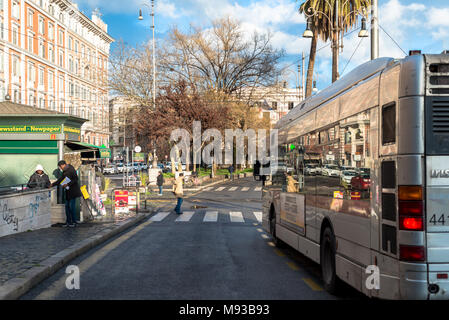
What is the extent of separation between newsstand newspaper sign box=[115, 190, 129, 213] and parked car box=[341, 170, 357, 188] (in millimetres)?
13272

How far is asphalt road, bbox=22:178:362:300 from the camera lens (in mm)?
6809

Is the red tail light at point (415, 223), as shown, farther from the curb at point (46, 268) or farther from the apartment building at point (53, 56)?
the apartment building at point (53, 56)

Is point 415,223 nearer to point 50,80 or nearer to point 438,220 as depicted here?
point 438,220

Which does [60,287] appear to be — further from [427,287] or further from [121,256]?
[427,287]

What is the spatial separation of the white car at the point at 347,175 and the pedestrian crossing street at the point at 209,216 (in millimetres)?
11308

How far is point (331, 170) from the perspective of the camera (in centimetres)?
694

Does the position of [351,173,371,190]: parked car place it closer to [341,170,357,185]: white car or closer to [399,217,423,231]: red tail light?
[341,170,357,185]: white car

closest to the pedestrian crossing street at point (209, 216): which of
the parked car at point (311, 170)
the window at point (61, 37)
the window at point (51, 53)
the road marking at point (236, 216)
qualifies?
the road marking at point (236, 216)

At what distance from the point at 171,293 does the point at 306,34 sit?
19586mm

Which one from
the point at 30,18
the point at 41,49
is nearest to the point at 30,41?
the point at 30,18

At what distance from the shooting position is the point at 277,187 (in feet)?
37.5

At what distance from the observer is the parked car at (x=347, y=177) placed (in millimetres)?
6021

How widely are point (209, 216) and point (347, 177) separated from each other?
1361 cm

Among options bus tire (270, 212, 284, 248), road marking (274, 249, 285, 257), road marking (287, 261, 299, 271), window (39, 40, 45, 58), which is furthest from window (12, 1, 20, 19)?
road marking (287, 261, 299, 271)
